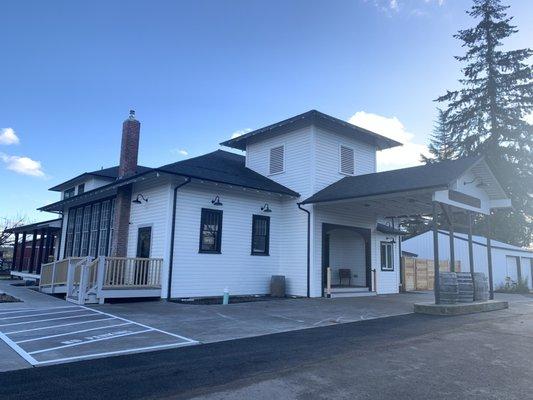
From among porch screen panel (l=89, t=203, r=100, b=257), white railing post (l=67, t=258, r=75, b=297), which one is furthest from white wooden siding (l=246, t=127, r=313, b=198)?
white railing post (l=67, t=258, r=75, b=297)

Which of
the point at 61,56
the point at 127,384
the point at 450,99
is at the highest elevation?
the point at 450,99

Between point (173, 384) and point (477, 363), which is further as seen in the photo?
point (477, 363)

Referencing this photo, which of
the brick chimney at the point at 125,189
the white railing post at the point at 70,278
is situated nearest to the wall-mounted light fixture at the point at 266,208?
the brick chimney at the point at 125,189

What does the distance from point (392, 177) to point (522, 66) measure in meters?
26.8

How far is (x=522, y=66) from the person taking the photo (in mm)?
33500

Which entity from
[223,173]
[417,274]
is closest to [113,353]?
[223,173]

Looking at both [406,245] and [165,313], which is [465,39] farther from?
[165,313]

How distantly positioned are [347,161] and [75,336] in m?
13.3

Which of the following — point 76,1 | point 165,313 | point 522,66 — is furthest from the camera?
point 522,66

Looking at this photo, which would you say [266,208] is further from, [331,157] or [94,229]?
[94,229]

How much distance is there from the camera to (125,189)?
16.5m

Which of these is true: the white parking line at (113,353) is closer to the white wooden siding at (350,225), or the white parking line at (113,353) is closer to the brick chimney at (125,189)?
the white wooden siding at (350,225)

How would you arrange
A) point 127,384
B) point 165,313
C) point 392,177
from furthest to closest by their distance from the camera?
point 392,177
point 165,313
point 127,384

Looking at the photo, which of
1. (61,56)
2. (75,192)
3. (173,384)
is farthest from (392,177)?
(75,192)
